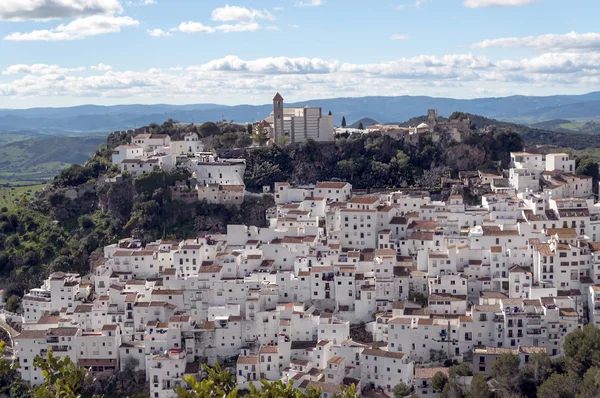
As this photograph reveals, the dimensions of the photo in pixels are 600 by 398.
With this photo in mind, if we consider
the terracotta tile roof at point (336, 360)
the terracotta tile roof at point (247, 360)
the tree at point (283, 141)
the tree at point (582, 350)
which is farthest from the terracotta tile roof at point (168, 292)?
the tree at point (283, 141)

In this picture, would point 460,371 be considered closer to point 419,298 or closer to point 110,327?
point 419,298

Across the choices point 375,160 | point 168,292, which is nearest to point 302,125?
point 375,160

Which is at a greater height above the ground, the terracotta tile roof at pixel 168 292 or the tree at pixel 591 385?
the terracotta tile roof at pixel 168 292

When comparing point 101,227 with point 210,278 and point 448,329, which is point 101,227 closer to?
point 210,278

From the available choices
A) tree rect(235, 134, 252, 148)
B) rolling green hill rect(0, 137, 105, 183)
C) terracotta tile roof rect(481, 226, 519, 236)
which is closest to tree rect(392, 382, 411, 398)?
terracotta tile roof rect(481, 226, 519, 236)

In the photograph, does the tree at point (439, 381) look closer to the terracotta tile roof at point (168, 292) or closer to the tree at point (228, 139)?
the terracotta tile roof at point (168, 292)

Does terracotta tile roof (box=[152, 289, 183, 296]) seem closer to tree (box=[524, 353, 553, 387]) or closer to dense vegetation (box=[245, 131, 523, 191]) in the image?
dense vegetation (box=[245, 131, 523, 191])

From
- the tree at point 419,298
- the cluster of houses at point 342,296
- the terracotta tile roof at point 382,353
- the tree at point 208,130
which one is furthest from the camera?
the tree at point 208,130
